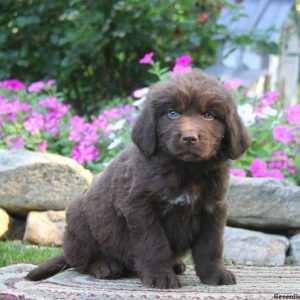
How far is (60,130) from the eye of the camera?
7711 millimetres

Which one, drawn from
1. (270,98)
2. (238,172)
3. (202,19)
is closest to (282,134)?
(238,172)

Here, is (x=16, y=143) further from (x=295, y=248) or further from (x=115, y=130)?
(x=295, y=248)

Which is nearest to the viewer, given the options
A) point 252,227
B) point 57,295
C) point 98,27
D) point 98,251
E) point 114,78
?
point 57,295

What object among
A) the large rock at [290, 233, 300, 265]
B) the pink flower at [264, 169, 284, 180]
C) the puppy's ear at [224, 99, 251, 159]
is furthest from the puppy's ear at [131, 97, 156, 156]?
the pink flower at [264, 169, 284, 180]

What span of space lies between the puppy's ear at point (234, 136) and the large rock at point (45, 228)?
2.81 meters

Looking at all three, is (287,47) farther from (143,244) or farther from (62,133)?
(143,244)

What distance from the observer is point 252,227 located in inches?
242

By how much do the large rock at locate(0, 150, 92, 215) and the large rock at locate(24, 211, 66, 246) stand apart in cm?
14

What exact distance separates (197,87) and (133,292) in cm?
117

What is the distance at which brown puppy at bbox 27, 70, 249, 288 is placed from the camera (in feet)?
12.4

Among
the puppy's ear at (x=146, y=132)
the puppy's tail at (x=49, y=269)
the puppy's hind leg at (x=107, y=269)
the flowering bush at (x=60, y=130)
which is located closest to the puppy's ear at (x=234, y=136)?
the puppy's ear at (x=146, y=132)

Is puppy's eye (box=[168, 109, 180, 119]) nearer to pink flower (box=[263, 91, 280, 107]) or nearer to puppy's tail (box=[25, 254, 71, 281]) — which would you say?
puppy's tail (box=[25, 254, 71, 281])

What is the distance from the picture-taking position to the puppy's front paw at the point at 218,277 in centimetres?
403

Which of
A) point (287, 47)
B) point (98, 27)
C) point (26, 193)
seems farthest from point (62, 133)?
point (287, 47)
